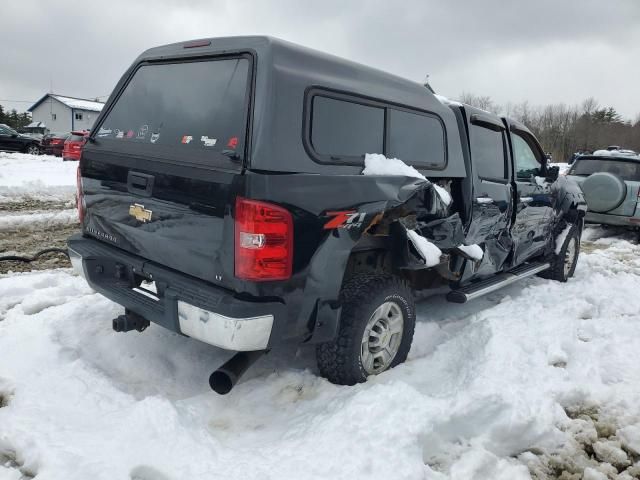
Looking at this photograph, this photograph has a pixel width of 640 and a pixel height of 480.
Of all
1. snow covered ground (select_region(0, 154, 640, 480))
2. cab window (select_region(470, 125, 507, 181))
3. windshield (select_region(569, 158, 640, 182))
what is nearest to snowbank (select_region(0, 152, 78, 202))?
snow covered ground (select_region(0, 154, 640, 480))

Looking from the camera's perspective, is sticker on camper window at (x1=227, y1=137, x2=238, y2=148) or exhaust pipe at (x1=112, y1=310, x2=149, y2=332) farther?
exhaust pipe at (x1=112, y1=310, x2=149, y2=332)

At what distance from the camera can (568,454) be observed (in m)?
2.71

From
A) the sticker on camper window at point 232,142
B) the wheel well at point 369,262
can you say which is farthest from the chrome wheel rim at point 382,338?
the sticker on camper window at point 232,142

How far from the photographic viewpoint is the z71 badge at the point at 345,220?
107 inches

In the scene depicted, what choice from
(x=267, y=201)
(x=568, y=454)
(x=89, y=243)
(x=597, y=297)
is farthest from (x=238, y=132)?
(x=597, y=297)

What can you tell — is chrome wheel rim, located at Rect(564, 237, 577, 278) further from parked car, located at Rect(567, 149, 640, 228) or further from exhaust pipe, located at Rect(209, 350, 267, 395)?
exhaust pipe, located at Rect(209, 350, 267, 395)

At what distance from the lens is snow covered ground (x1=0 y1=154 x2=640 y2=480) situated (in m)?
2.35

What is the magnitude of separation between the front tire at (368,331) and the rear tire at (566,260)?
330 centimetres

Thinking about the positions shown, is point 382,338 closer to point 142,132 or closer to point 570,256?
point 142,132

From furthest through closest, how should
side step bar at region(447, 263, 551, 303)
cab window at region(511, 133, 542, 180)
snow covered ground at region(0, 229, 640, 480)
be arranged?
cab window at region(511, 133, 542, 180) < side step bar at region(447, 263, 551, 303) < snow covered ground at region(0, 229, 640, 480)

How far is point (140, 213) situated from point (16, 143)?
2519 centimetres

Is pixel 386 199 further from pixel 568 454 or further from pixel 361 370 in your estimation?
pixel 568 454

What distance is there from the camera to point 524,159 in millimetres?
5344

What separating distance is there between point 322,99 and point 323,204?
0.64m
